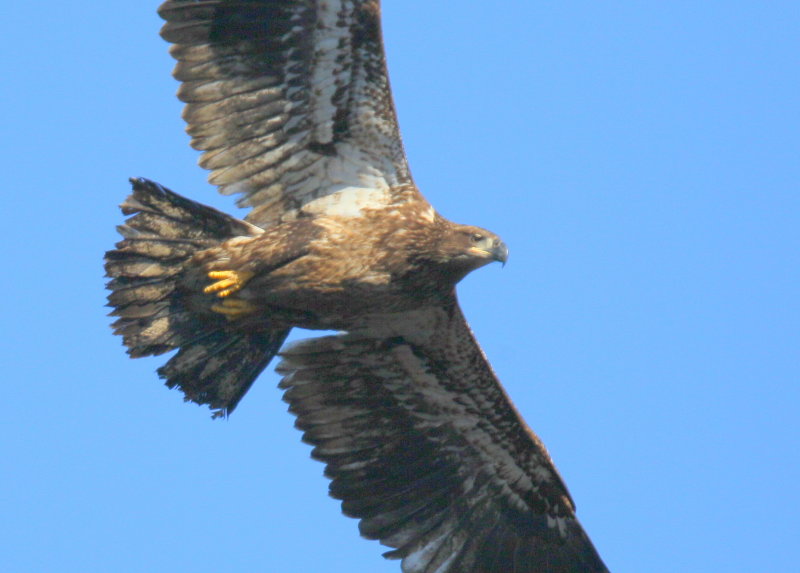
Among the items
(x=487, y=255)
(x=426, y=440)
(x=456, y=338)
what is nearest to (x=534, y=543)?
(x=426, y=440)

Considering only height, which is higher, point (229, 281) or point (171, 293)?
point (171, 293)

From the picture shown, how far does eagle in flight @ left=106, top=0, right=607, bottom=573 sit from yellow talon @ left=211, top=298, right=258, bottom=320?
0.02 metres

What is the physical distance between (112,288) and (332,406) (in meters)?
2.05

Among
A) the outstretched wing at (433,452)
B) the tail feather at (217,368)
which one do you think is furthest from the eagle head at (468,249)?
the tail feather at (217,368)

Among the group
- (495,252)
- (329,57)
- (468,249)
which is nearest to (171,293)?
(329,57)

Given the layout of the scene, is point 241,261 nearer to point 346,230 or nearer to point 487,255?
point 346,230

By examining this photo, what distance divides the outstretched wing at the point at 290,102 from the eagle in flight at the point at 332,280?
0.01m

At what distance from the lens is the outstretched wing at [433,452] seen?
35.4 feet

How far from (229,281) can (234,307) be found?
230 mm

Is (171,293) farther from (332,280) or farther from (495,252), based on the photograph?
(495,252)

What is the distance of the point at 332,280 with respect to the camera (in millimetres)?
9727

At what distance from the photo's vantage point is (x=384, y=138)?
10117 mm

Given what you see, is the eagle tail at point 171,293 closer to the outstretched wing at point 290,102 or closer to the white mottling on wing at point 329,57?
the outstretched wing at point 290,102

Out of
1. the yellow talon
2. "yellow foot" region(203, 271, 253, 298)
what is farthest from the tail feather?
"yellow foot" region(203, 271, 253, 298)
